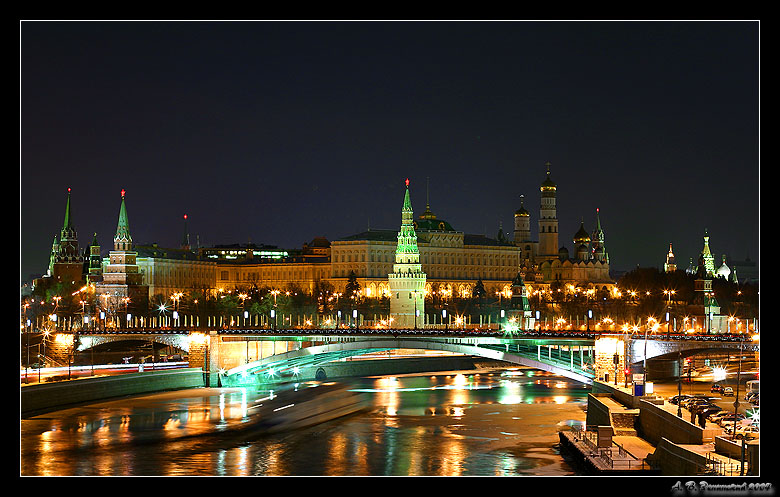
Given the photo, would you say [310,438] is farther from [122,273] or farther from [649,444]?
[122,273]

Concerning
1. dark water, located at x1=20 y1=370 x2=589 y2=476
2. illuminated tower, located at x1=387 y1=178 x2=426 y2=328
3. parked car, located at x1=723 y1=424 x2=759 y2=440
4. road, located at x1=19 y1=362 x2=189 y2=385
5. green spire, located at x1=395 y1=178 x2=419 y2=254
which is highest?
green spire, located at x1=395 y1=178 x2=419 y2=254

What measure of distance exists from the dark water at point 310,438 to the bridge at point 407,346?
2.55 m

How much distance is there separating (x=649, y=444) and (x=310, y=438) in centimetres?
1619

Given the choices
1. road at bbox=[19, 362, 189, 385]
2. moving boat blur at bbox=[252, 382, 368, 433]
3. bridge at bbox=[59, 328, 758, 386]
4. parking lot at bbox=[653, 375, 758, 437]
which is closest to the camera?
parking lot at bbox=[653, 375, 758, 437]

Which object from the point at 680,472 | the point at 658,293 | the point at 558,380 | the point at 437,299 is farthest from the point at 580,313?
the point at 680,472

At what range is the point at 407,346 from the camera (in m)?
80.6

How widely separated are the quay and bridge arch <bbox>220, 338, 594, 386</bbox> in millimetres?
10643

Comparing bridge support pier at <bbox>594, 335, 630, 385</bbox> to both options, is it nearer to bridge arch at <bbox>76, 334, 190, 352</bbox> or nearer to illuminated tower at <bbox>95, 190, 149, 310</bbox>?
bridge arch at <bbox>76, 334, 190, 352</bbox>

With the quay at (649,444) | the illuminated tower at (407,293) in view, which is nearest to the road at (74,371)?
the quay at (649,444)

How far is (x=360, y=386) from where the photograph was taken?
9175 cm

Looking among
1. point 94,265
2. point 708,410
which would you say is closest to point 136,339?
point 708,410

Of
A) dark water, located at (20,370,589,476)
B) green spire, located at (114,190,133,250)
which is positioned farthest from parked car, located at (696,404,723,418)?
green spire, located at (114,190,133,250)

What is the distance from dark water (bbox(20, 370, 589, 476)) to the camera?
53.1 meters
